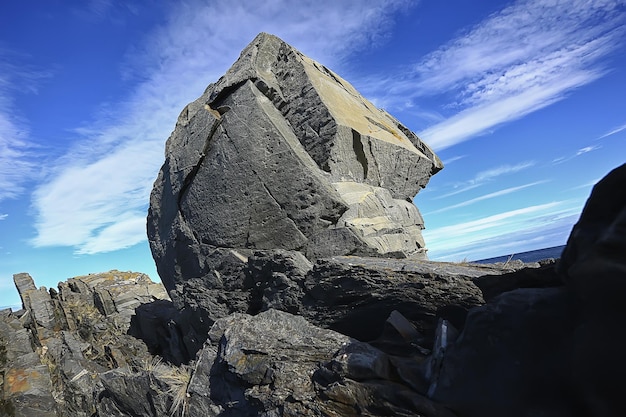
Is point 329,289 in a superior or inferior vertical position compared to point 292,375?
superior

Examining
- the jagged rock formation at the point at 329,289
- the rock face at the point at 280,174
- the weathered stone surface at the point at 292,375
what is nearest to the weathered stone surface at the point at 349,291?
the jagged rock formation at the point at 329,289

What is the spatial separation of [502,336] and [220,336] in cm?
670

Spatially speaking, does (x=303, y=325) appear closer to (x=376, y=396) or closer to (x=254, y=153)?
(x=376, y=396)

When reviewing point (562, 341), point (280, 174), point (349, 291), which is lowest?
point (562, 341)

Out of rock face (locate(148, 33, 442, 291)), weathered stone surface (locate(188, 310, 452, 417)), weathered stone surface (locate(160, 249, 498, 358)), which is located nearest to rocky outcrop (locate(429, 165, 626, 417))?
weathered stone surface (locate(188, 310, 452, 417))

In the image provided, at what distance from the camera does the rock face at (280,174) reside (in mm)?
11055

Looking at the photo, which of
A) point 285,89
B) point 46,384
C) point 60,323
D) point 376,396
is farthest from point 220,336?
point 60,323

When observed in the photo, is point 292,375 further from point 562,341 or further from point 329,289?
point 562,341

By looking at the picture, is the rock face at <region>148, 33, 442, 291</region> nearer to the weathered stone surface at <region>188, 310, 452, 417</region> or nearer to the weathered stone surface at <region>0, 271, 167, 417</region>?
the weathered stone surface at <region>188, 310, 452, 417</region>

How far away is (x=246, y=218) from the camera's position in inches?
461

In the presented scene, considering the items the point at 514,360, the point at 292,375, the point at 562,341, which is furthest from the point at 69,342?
the point at 562,341

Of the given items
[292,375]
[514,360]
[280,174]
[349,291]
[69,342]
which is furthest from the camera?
[69,342]

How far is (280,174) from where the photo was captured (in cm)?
1127

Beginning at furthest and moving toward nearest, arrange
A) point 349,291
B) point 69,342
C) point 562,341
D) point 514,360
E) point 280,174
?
point 69,342
point 280,174
point 349,291
point 514,360
point 562,341
